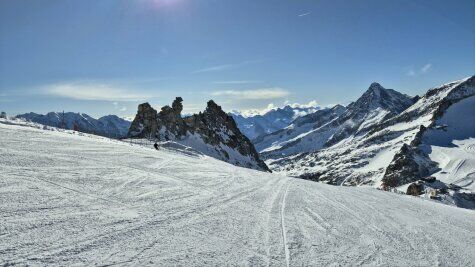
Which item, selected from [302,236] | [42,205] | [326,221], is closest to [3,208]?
[42,205]

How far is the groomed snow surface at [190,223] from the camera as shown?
962cm

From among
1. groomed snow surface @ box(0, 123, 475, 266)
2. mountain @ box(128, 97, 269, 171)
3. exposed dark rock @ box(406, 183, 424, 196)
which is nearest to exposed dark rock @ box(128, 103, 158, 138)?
mountain @ box(128, 97, 269, 171)

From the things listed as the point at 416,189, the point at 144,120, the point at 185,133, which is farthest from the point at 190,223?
the point at 144,120

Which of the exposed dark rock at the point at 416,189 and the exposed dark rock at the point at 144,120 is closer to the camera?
the exposed dark rock at the point at 416,189

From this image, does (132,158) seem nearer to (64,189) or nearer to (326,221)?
(64,189)

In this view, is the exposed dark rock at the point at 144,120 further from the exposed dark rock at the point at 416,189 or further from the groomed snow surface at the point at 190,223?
the groomed snow surface at the point at 190,223

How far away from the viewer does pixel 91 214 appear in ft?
39.9

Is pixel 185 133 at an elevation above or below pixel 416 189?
above

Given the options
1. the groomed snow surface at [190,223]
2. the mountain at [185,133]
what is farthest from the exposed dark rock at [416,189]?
the groomed snow surface at [190,223]

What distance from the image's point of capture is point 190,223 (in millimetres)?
12438

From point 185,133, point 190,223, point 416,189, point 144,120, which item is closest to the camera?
point 190,223

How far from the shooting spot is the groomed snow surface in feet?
31.6

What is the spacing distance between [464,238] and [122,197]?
1392 cm

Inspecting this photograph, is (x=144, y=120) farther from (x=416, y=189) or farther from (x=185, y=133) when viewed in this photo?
(x=416, y=189)
